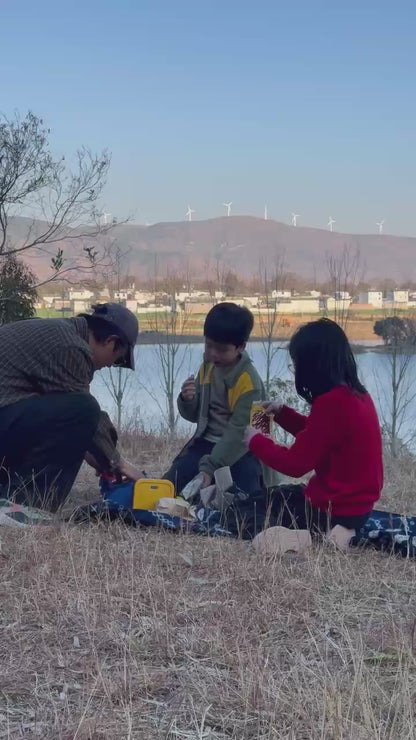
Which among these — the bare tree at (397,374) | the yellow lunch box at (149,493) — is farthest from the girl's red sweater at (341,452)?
the bare tree at (397,374)

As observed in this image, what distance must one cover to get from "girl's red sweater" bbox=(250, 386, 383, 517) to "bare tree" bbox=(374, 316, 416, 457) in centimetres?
1083

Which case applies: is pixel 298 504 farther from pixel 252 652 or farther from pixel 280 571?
pixel 252 652

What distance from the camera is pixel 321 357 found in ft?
13.2

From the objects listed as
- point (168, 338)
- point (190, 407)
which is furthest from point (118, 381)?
point (190, 407)

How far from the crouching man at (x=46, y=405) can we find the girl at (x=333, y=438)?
1.00m

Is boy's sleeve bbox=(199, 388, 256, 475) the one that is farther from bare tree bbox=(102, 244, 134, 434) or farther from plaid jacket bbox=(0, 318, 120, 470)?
bare tree bbox=(102, 244, 134, 434)

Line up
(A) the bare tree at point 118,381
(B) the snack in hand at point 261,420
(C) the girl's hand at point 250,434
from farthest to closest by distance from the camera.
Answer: (A) the bare tree at point 118,381 → (B) the snack in hand at point 261,420 → (C) the girl's hand at point 250,434

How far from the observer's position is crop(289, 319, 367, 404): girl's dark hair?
4.01 metres

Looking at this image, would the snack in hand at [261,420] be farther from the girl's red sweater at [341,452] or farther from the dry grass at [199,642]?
the dry grass at [199,642]

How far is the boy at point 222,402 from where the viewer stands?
504cm

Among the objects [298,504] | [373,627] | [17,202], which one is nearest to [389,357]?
[17,202]

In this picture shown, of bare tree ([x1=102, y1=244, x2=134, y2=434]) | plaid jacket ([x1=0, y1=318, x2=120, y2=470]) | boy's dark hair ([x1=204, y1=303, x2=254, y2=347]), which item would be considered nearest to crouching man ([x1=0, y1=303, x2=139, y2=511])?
plaid jacket ([x1=0, y1=318, x2=120, y2=470])

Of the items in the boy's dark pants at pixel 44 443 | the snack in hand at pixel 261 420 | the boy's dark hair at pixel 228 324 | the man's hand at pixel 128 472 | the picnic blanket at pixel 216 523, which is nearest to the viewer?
the picnic blanket at pixel 216 523

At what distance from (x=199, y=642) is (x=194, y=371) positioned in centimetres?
1282
